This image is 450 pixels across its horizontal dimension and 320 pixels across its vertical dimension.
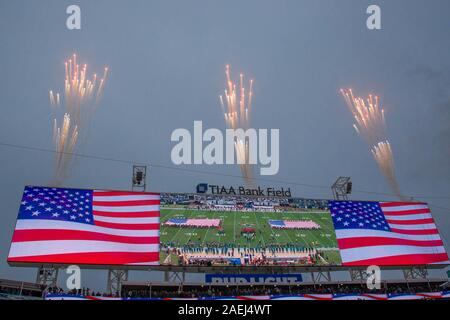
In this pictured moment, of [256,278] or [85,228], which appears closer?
[85,228]

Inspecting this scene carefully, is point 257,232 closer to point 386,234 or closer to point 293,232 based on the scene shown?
point 293,232

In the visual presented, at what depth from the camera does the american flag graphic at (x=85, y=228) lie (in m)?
31.8

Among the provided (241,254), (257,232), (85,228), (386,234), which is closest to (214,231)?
(241,254)

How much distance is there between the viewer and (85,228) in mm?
34125

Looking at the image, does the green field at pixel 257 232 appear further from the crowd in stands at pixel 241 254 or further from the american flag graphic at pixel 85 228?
the american flag graphic at pixel 85 228

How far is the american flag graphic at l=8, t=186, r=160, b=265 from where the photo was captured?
3184 cm

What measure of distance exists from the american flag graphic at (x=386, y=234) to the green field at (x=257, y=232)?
1.35m

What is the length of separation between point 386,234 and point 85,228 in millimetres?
29883

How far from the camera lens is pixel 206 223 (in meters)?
38.4

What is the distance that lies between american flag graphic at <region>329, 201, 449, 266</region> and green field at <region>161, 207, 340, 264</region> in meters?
1.35

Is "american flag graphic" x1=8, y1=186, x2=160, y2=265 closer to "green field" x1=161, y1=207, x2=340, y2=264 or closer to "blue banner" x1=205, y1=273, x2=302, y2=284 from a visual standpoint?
"green field" x1=161, y1=207, x2=340, y2=264

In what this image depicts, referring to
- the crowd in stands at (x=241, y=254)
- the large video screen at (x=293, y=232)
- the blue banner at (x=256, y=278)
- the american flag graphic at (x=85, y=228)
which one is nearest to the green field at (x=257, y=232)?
the large video screen at (x=293, y=232)
